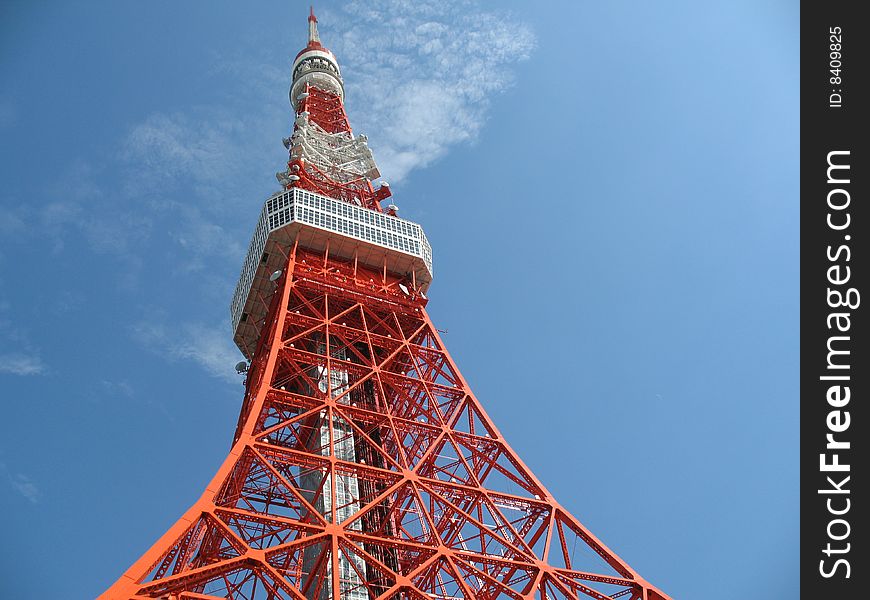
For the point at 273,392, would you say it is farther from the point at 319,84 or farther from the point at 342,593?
the point at 319,84

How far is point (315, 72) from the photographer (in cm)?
3938

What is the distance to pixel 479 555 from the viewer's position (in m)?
17.5

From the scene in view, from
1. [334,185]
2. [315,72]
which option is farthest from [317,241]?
[315,72]

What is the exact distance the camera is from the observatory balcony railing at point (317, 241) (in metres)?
26.5

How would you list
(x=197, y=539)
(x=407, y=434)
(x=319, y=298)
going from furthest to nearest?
(x=319, y=298) < (x=407, y=434) < (x=197, y=539)

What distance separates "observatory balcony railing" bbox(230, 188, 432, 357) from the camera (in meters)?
26.5

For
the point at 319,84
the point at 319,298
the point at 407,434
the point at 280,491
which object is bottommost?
the point at 280,491

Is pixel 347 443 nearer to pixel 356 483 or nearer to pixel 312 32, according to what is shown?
pixel 356 483

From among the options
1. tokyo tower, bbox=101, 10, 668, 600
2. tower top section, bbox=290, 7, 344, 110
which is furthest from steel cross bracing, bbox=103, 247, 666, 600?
tower top section, bbox=290, 7, 344, 110

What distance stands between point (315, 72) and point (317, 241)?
15919mm
